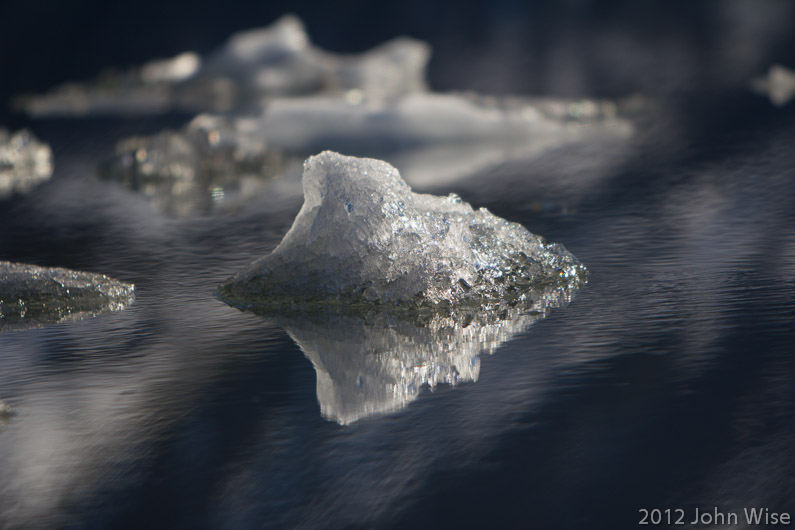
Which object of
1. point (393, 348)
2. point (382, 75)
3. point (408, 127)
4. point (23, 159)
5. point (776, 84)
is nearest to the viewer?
point (393, 348)

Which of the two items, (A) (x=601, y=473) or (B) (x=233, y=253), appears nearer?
(A) (x=601, y=473)

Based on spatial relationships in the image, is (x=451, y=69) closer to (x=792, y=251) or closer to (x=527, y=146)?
(x=527, y=146)

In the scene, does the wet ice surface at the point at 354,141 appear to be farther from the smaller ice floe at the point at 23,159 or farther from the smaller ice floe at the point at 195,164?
the smaller ice floe at the point at 23,159

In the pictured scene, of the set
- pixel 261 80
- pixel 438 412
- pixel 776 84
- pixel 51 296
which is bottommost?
pixel 438 412

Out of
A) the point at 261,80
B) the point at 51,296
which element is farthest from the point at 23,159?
the point at 51,296

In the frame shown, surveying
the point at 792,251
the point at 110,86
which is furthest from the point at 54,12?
the point at 792,251

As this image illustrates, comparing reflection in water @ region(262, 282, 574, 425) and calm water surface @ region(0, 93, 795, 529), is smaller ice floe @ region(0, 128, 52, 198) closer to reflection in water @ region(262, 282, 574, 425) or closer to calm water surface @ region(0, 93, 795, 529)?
calm water surface @ region(0, 93, 795, 529)

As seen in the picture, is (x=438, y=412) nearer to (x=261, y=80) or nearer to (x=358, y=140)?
(x=358, y=140)
